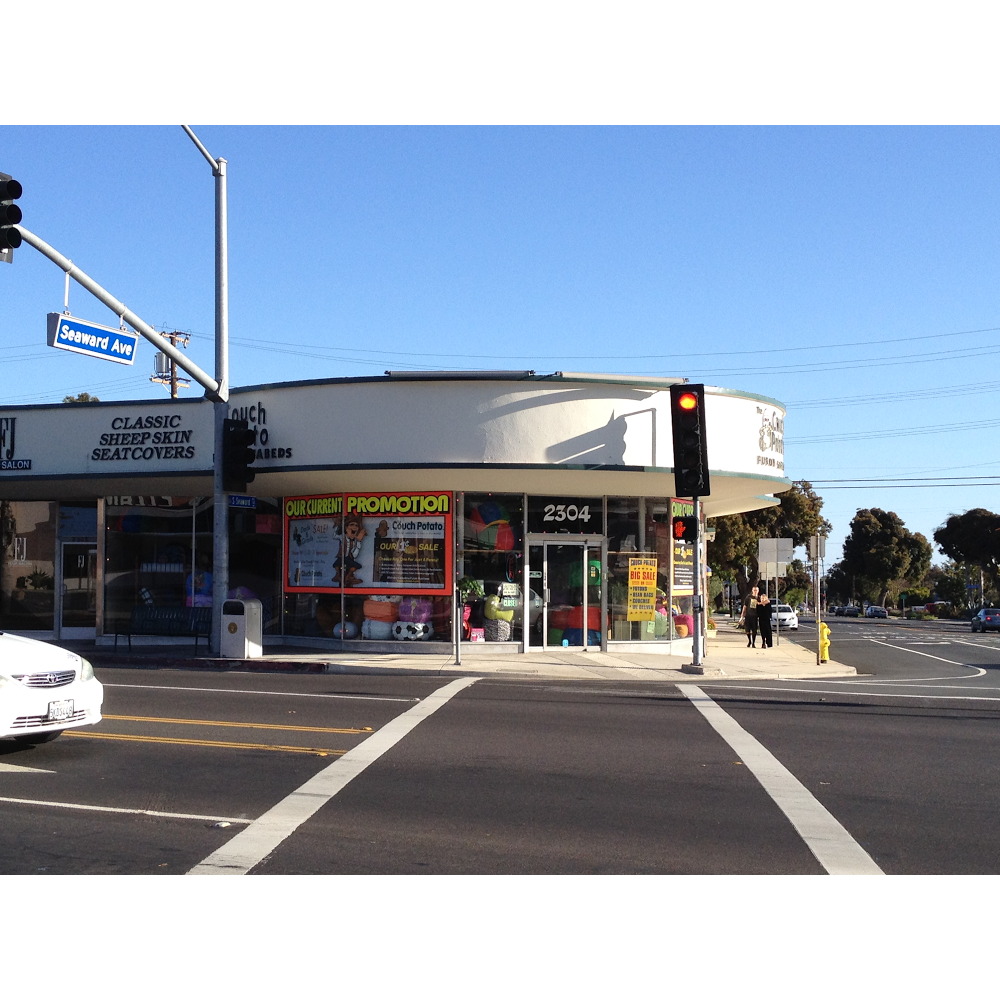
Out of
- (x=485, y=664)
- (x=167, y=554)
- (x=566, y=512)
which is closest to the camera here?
(x=485, y=664)

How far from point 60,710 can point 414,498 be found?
13155 mm

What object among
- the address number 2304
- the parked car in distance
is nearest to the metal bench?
the address number 2304

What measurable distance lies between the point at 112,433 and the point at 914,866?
19567 mm

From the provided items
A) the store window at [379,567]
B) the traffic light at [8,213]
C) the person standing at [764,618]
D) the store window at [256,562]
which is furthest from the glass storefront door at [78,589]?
the person standing at [764,618]

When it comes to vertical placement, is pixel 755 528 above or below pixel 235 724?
above

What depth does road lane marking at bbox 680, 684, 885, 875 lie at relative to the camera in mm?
6777

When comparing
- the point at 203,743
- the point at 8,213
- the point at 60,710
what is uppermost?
the point at 8,213

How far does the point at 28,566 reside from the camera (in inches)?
1036

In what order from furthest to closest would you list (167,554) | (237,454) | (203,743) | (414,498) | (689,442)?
(167,554) < (414,498) < (237,454) < (689,442) < (203,743)

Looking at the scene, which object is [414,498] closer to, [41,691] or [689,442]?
[689,442]

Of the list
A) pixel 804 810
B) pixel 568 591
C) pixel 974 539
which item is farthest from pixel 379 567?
pixel 974 539

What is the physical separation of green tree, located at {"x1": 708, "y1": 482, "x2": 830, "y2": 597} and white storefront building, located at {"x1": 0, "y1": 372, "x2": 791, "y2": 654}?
738 inches

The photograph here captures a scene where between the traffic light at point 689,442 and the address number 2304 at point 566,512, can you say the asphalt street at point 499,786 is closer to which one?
the traffic light at point 689,442
